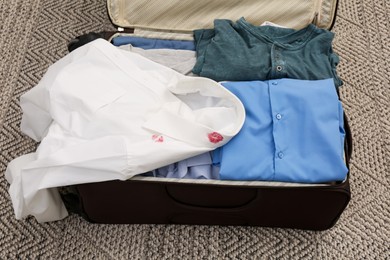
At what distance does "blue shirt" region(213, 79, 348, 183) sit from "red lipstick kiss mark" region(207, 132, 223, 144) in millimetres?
25

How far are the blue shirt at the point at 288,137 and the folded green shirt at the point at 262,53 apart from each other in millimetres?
59

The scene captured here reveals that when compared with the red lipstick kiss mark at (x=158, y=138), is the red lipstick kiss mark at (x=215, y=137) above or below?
below

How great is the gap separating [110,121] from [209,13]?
0.38 meters

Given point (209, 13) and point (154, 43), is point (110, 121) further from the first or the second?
point (209, 13)

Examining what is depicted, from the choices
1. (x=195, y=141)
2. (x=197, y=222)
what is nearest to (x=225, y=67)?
(x=195, y=141)

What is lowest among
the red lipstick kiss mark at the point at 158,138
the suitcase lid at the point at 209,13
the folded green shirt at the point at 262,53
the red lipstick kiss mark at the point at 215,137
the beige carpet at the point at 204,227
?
the beige carpet at the point at 204,227

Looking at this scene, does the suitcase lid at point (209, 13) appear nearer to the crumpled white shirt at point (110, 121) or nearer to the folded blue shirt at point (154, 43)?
the folded blue shirt at point (154, 43)

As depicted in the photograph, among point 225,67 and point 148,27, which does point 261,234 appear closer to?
point 225,67

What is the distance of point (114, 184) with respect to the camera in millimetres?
756

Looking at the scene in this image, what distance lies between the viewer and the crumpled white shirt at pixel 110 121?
0.73 metres

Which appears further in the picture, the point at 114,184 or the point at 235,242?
the point at 235,242

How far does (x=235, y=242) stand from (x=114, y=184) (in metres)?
0.30

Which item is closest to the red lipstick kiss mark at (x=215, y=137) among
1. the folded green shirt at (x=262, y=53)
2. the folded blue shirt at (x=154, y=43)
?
the folded green shirt at (x=262, y=53)

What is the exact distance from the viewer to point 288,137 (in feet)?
2.55
